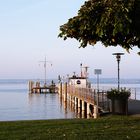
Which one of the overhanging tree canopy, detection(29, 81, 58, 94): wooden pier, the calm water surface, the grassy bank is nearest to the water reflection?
the calm water surface

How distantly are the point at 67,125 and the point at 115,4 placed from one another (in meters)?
5.06

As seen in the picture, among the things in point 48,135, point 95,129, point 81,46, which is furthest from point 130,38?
point 48,135

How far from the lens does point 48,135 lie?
14.7 metres

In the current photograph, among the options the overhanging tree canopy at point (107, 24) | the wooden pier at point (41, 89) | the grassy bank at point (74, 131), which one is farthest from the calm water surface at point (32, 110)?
the overhanging tree canopy at point (107, 24)

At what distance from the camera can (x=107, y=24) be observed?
14.5m

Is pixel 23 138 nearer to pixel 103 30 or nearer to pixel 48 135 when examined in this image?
pixel 48 135

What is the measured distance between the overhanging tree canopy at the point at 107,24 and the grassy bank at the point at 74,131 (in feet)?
9.42

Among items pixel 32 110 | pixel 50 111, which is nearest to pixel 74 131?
pixel 50 111

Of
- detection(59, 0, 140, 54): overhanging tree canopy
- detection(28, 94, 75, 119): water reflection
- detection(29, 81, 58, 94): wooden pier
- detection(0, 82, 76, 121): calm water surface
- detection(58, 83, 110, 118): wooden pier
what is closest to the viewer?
detection(59, 0, 140, 54): overhanging tree canopy

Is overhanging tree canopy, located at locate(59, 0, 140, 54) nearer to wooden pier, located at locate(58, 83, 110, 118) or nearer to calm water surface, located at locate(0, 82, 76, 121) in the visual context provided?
wooden pier, located at locate(58, 83, 110, 118)

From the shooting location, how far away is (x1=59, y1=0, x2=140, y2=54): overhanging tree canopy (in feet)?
46.6

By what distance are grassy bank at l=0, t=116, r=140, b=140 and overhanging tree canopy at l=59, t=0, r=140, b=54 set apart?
2870mm

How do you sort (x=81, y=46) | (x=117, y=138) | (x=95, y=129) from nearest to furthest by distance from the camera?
(x=117, y=138), (x=95, y=129), (x=81, y=46)

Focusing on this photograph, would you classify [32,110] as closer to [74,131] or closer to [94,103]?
[94,103]
